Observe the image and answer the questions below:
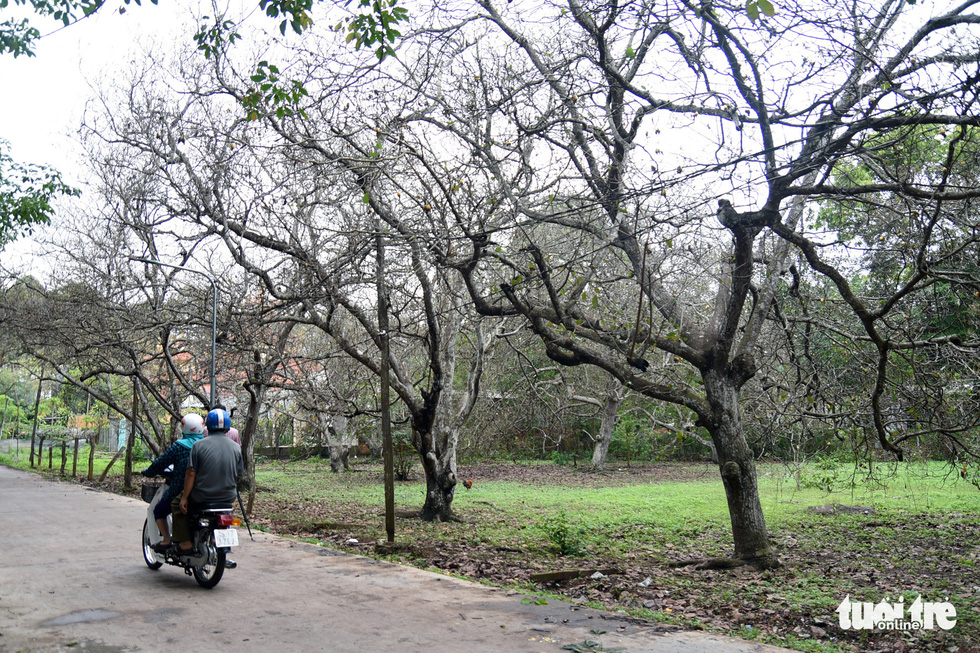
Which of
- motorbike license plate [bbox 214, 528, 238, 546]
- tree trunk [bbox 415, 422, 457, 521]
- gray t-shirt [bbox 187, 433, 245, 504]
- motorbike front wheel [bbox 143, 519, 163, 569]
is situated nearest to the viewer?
motorbike license plate [bbox 214, 528, 238, 546]

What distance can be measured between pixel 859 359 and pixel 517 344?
1343 centimetres

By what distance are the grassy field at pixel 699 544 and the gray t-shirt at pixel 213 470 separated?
9.26ft

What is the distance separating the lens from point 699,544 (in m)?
11.9

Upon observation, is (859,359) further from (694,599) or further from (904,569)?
(694,599)

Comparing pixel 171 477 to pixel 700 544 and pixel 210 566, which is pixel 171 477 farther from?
pixel 700 544

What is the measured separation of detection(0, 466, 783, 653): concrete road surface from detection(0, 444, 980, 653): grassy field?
703 mm

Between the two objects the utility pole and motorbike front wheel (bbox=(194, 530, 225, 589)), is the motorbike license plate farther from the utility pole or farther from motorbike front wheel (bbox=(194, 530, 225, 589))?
the utility pole

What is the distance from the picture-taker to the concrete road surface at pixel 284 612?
227 inches

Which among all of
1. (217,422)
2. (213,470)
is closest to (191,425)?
(217,422)

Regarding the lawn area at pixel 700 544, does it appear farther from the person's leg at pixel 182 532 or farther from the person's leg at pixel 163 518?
A: the person's leg at pixel 163 518

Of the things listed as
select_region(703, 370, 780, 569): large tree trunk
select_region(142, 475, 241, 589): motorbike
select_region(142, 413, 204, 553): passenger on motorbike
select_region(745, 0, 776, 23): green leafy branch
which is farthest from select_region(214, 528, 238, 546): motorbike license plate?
select_region(745, 0, 776, 23): green leafy branch

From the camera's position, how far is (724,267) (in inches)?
418

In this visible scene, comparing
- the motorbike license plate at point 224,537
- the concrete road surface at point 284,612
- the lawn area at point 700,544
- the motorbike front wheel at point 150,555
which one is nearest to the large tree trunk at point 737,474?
the lawn area at point 700,544

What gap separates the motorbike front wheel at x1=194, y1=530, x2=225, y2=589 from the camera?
764 centimetres
